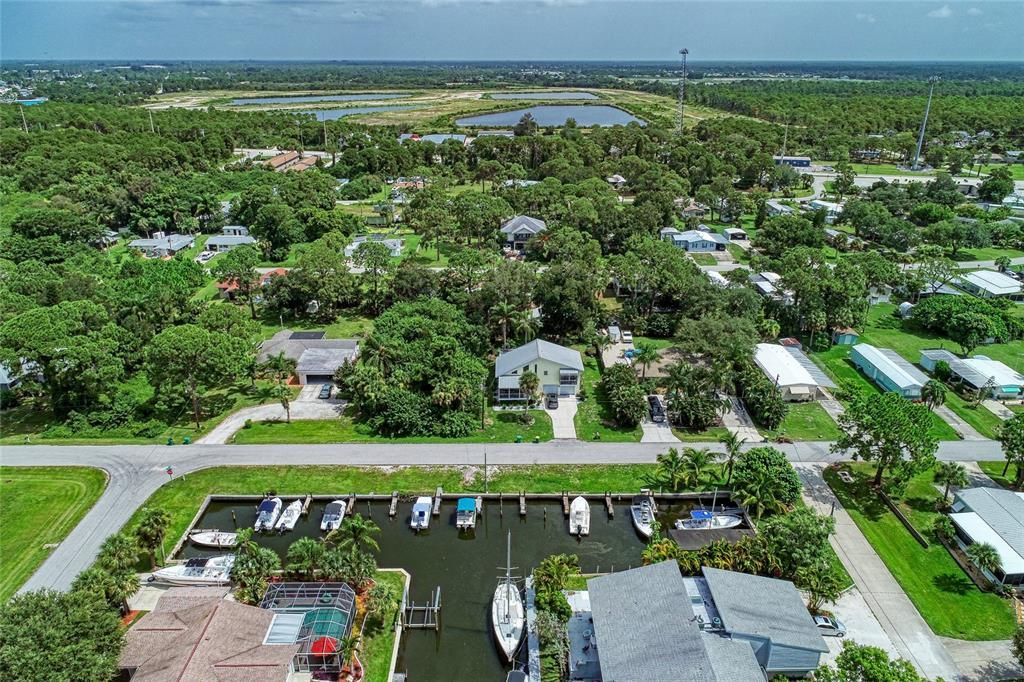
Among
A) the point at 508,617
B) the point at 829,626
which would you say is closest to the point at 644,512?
the point at 829,626

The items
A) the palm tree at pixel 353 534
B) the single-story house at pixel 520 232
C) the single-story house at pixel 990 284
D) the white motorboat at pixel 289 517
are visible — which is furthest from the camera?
the single-story house at pixel 520 232

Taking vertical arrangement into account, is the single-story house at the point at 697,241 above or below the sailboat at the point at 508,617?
above

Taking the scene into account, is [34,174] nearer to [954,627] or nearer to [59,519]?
[59,519]

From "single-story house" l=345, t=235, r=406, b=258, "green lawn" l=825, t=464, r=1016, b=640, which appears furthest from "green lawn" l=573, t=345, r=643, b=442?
"single-story house" l=345, t=235, r=406, b=258

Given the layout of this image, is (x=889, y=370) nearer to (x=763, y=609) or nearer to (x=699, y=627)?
(x=763, y=609)

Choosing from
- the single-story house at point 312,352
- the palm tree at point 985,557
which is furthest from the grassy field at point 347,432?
the palm tree at point 985,557

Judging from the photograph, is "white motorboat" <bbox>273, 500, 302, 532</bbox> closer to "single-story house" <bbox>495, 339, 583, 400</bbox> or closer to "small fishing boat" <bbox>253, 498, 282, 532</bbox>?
"small fishing boat" <bbox>253, 498, 282, 532</bbox>

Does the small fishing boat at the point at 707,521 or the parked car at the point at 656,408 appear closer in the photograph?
the small fishing boat at the point at 707,521

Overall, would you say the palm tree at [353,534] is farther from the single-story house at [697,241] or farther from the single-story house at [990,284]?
the single-story house at [990,284]
